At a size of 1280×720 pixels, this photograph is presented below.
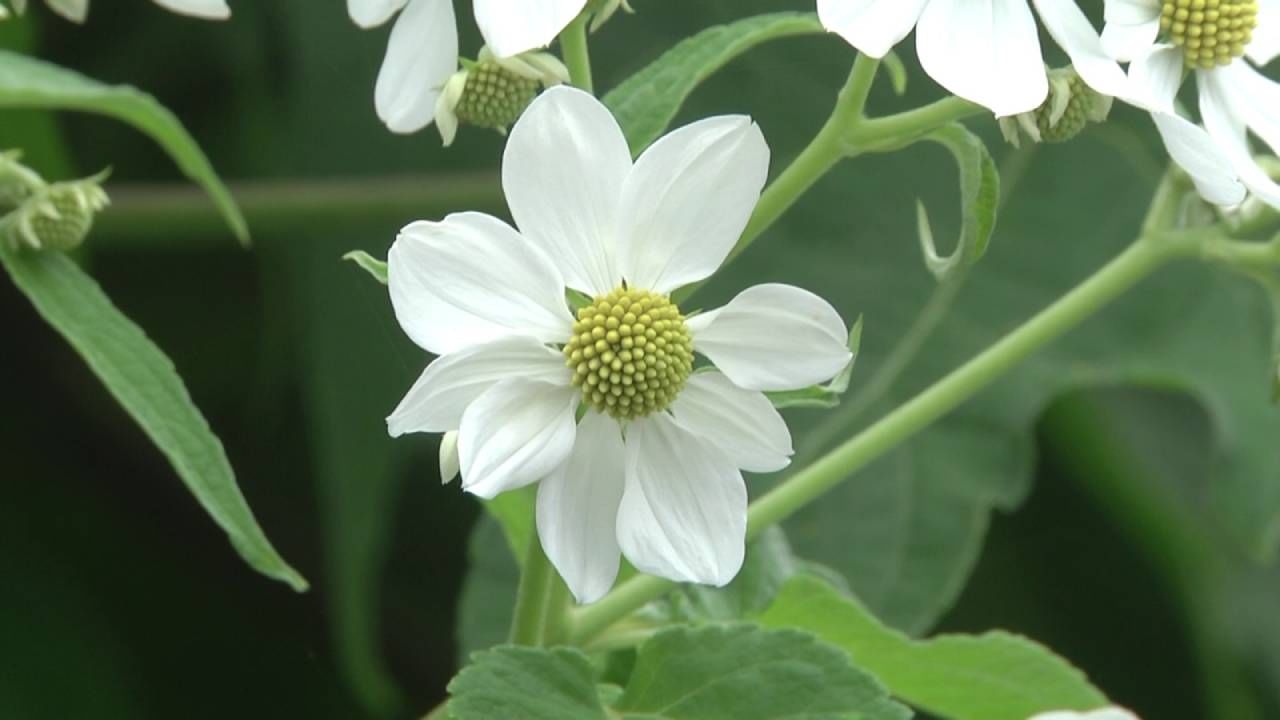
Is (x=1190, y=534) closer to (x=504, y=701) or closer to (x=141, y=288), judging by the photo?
(x=141, y=288)

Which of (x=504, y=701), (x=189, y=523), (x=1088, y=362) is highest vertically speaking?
(x=504, y=701)

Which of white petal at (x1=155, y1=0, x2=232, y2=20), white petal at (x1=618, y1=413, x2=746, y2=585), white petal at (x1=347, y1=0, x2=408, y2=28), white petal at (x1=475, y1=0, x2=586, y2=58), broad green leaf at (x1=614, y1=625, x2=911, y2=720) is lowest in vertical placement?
broad green leaf at (x1=614, y1=625, x2=911, y2=720)

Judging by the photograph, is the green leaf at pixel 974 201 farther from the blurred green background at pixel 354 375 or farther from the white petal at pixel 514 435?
the blurred green background at pixel 354 375

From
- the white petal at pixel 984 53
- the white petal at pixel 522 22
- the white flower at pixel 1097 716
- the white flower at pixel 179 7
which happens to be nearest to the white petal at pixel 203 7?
the white flower at pixel 179 7

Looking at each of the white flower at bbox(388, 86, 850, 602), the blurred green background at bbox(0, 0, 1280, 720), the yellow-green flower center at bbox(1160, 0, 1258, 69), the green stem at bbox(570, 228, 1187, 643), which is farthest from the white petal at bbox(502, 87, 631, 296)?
the blurred green background at bbox(0, 0, 1280, 720)

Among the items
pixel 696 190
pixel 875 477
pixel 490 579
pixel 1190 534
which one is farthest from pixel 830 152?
pixel 1190 534

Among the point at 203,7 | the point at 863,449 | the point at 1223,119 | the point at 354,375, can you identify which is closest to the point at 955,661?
the point at 863,449

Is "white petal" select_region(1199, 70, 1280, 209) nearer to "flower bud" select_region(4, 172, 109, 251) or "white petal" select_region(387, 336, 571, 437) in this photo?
"white petal" select_region(387, 336, 571, 437)
